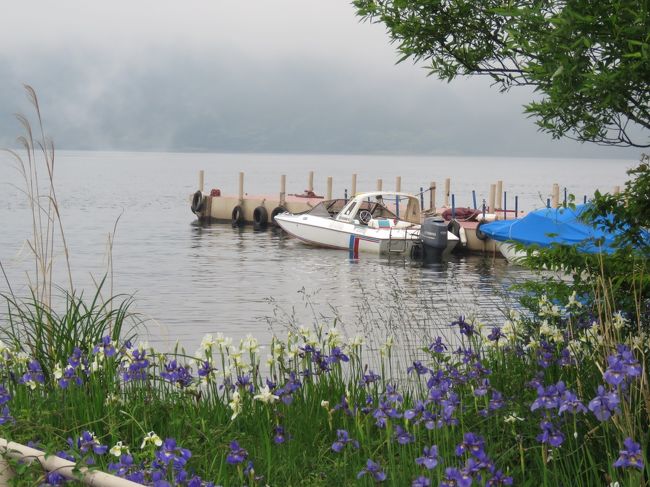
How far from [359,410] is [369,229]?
29.4 metres

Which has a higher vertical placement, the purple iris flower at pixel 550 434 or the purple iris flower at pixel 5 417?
the purple iris flower at pixel 550 434

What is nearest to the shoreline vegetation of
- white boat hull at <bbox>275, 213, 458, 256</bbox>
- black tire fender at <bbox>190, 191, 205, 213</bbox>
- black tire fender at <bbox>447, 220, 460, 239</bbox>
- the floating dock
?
white boat hull at <bbox>275, 213, 458, 256</bbox>

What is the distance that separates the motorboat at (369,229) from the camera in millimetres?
34562

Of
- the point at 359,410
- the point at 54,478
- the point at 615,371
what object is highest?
the point at 615,371

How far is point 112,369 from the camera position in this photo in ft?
22.1

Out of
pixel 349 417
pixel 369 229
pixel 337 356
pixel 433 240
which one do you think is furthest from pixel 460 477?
pixel 369 229

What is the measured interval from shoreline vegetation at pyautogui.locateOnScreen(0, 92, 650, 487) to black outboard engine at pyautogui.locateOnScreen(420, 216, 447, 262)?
1016 inches

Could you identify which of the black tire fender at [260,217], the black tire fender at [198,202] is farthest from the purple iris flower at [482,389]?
the black tire fender at [198,202]

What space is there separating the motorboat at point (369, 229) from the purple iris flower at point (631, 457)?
2975 cm

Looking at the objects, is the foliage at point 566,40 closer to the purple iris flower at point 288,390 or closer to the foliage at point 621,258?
the foliage at point 621,258

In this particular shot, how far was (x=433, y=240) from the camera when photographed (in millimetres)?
33875

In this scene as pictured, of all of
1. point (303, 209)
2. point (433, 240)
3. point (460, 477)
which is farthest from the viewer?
point (303, 209)

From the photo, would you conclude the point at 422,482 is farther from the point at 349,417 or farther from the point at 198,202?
the point at 198,202

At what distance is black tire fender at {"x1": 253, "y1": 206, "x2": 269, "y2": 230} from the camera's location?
47844 mm
